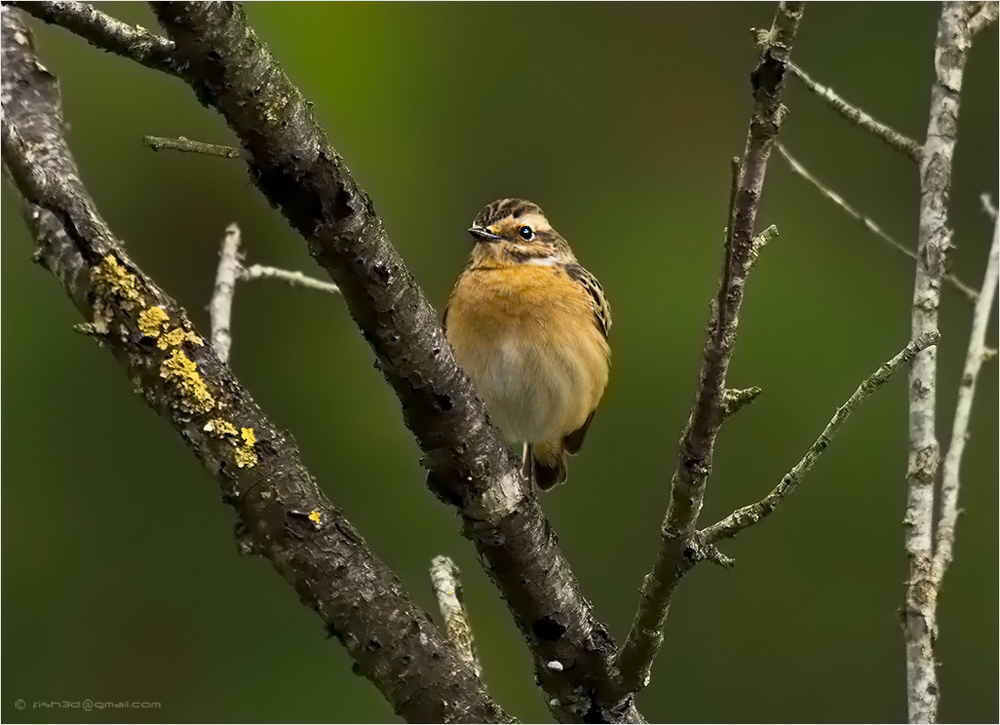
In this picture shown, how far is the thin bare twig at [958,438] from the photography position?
3.76 meters

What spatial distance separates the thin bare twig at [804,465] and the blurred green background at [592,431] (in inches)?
218

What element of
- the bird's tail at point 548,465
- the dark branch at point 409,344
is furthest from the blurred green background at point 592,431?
the dark branch at point 409,344

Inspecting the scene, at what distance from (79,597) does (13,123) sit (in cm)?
696

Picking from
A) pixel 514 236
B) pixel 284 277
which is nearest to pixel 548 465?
pixel 514 236

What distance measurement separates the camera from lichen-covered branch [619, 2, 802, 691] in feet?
8.96

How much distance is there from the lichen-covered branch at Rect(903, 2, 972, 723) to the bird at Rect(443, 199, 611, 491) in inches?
85.6

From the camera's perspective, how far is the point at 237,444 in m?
3.31

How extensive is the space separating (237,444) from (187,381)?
Answer: 0.65ft

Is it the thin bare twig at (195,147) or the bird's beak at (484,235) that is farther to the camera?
the bird's beak at (484,235)

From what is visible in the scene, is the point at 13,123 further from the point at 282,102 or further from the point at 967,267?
the point at 967,267

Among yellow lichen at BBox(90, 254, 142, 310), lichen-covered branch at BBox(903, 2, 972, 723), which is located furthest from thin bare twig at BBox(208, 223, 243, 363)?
lichen-covered branch at BBox(903, 2, 972, 723)

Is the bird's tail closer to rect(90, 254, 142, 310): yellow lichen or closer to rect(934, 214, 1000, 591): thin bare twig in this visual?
rect(934, 214, 1000, 591): thin bare twig

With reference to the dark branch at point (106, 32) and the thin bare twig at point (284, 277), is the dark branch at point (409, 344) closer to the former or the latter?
the dark branch at point (106, 32)

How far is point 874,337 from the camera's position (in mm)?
10023
